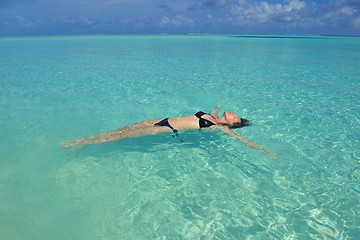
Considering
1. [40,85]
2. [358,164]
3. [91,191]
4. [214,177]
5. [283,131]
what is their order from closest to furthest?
1. [91,191]
2. [214,177]
3. [358,164]
4. [283,131]
5. [40,85]

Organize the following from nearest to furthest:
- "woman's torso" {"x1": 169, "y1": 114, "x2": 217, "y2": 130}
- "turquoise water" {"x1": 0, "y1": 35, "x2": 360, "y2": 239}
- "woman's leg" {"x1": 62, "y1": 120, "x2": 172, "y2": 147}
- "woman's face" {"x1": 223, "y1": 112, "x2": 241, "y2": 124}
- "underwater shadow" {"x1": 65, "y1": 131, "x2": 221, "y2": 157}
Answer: "turquoise water" {"x1": 0, "y1": 35, "x2": 360, "y2": 239}, "underwater shadow" {"x1": 65, "y1": 131, "x2": 221, "y2": 157}, "woman's leg" {"x1": 62, "y1": 120, "x2": 172, "y2": 147}, "woman's torso" {"x1": 169, "y1": 114, "x2": 217, "y2": 130}, "woman's face" {"x1": 223, "y1": 112, "x2": 241, "y2": 124}

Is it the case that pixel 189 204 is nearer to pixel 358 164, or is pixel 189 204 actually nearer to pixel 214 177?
pixel 214 177

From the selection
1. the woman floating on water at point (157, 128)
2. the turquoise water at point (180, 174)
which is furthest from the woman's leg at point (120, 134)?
the turquoise water at point (180, 174)

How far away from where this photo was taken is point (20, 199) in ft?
12.6

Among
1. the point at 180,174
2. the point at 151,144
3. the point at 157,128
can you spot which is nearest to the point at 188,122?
the point at 157,128

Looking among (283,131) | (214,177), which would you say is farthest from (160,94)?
(214,177)

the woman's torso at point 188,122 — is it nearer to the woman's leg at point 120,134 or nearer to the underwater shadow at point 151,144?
the woman's leg at point 120,134

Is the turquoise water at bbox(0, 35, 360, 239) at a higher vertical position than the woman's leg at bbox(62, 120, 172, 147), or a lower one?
lower

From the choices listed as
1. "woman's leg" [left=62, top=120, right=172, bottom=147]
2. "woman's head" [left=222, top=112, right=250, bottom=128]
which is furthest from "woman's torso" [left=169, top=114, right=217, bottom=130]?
"woman's head" [left=222, top=112, right=250, bottom=128]

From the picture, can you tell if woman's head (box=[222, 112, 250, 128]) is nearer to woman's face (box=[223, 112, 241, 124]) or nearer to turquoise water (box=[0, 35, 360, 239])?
woman's face (box=[223, 112, 241, 124])

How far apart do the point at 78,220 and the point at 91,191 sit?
614 mm

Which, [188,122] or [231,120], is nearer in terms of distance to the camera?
[188,122]

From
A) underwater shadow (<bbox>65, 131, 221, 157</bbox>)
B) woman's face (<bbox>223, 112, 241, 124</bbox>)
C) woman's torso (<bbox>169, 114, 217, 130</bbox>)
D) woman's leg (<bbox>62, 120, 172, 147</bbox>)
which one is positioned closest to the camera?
underwater shadow (<bbox>65, 131, 221, 157</bbox>)

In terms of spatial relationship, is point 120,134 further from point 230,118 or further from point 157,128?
point 230,118
